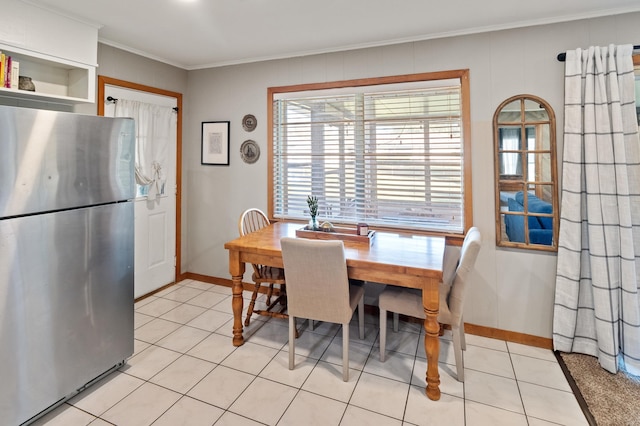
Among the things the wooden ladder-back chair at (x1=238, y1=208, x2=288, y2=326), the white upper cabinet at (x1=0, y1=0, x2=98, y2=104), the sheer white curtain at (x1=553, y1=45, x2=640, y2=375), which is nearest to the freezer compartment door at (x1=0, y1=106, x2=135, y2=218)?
the white upper cabinet at (x1=0, y1=0, x2=98, y2=104)

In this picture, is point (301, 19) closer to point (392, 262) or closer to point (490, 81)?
point (490, 81)

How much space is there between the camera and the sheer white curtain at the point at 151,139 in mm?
3205

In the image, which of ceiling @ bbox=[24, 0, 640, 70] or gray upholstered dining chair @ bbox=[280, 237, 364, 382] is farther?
ceiling @ bbox=[24, 0, 640, 70]

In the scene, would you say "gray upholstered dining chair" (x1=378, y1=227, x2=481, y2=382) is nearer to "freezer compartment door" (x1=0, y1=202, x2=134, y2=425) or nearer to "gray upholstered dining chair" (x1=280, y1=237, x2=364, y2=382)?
"gray upholstered dining chair" (x1=280, y1=237, x2=364, y2=382)

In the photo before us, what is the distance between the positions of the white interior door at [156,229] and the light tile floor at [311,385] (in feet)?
2.56

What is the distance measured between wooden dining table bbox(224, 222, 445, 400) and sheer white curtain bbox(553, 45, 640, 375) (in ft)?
3.06

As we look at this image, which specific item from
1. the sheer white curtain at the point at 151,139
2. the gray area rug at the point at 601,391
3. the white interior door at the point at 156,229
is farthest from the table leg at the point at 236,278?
the gray area rug at the point at 601,391

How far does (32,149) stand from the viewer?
165cm

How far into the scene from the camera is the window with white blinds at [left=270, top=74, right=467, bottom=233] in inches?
110

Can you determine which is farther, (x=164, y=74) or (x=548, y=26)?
(x=164, y=74)

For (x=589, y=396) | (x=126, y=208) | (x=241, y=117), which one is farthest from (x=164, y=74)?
(x=589, y=396)

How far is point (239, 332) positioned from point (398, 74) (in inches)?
98.0

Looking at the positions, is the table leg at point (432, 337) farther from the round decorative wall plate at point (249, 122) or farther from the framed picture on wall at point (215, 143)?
the framed picture on wall at point (215, 143)

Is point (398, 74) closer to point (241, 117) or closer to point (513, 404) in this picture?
point (241, 117)
